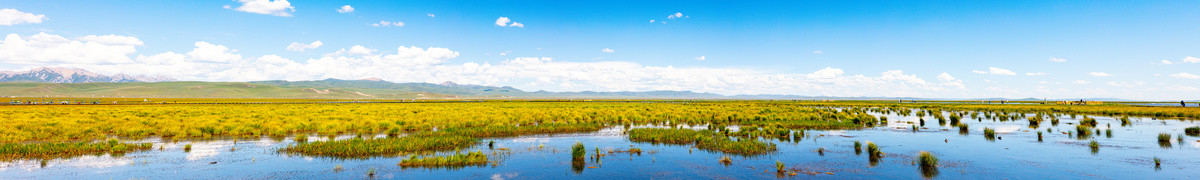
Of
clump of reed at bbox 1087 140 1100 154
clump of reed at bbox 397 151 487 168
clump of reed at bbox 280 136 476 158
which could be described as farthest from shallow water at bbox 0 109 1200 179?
clump of reed at bbox 280 136 476 158

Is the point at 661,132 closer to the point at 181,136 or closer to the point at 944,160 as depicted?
the point at 944,160

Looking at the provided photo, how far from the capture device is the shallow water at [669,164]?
46.4ft

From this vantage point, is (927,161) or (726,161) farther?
(726,161)

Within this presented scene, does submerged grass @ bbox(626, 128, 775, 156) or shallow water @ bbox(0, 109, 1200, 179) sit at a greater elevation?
submerged grass @ bbox(626, 128, 775, 156)

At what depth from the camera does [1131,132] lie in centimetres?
2731

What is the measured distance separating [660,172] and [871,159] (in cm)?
742

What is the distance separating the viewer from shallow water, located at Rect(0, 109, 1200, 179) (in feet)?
46.4

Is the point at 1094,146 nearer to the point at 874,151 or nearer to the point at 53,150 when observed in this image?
the point at 874,151

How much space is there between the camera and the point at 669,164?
16.3 meters

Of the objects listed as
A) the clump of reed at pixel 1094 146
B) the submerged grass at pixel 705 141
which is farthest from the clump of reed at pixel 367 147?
the clump of reed at pixel 1094 146

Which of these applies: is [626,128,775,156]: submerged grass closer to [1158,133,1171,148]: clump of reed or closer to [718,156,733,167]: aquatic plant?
[718,156,733,167]: aquatic plant

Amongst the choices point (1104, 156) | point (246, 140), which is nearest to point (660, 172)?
point (1104, 156)

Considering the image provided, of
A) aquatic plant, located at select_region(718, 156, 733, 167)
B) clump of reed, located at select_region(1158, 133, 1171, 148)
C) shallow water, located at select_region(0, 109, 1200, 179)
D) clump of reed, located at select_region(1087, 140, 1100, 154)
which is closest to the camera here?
shallow water, located at select_region(0, 109, 1200, 179)

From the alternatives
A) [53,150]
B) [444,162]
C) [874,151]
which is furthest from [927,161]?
[53,150]
